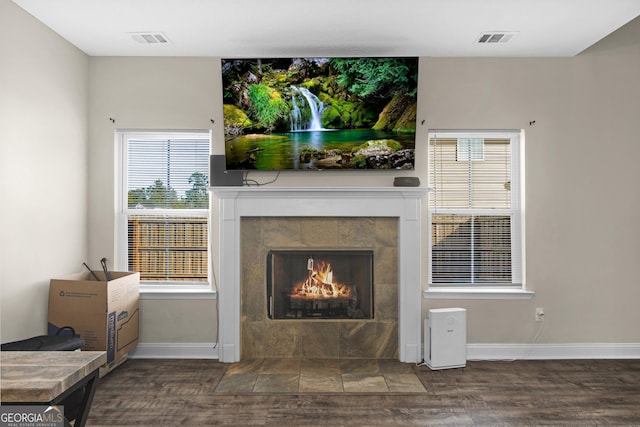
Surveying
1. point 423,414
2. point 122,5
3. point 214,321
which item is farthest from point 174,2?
point 423,414

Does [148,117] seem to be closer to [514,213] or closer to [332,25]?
[332,25]

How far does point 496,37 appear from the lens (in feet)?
11.5

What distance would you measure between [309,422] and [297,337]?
1.20 metres

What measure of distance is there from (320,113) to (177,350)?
230 cm

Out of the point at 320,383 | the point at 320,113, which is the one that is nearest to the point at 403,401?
the point at 320,383

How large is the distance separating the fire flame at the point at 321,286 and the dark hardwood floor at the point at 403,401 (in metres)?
0.85

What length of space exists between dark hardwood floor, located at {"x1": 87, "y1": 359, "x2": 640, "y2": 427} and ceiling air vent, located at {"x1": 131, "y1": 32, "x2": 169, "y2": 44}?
2530 mm

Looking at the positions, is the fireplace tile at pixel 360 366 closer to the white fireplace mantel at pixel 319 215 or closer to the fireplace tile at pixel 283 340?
the white fireplace mantel at pixel 319 215

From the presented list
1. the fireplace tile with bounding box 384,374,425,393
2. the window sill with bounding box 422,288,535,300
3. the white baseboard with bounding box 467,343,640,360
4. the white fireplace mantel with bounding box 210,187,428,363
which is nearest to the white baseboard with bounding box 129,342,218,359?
the white fireplace mantel with bounding box 210,187,428,363

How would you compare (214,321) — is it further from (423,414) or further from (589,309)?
(589,309)

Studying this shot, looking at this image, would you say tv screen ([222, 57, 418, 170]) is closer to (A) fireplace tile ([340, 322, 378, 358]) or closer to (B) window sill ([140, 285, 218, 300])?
(B) window sill ([140, 285, 218, 300])

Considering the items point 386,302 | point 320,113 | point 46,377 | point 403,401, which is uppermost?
point 320,113

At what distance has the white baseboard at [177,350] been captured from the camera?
3.89m

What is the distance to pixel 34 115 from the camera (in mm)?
3193
